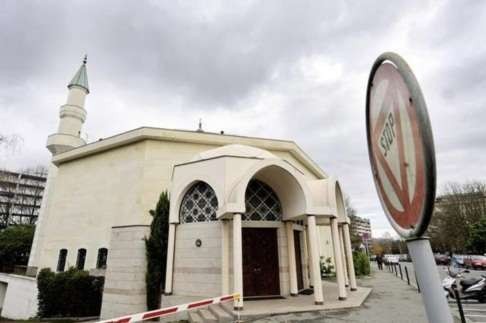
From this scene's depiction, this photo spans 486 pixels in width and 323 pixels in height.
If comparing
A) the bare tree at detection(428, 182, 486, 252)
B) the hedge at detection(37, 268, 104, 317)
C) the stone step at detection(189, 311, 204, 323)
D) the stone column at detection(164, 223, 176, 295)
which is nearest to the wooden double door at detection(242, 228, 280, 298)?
the stone step at detection(189, 311, 204, 323)

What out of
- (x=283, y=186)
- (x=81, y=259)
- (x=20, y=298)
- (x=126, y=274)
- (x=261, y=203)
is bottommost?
(x=20, y=298)

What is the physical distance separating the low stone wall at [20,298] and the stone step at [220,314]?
50.7 ft

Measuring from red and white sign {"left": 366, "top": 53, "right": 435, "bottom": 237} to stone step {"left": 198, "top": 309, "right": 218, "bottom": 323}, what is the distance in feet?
25.2

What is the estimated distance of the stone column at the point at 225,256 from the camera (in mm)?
9133

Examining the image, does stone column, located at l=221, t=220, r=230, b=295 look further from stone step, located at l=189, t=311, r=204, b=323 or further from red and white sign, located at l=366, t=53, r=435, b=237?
red and white sign, located at l=366, t=53, r=435, b=237

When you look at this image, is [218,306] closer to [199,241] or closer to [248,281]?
[248,281]

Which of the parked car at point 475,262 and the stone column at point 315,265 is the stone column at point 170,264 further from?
the parked car at point 475,262

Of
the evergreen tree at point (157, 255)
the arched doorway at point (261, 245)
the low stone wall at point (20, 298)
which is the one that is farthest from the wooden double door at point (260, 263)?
the low stone wall at point (20, 298)

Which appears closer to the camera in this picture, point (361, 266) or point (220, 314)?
point (220, 314)

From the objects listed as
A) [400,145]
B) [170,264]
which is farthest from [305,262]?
[400,145]

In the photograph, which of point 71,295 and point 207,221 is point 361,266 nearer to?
point 207,221

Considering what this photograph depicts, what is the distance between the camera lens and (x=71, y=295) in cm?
1465

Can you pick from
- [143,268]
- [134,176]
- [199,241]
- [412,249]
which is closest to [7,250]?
[134,176]

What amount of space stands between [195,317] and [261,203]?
4465 millimetres
